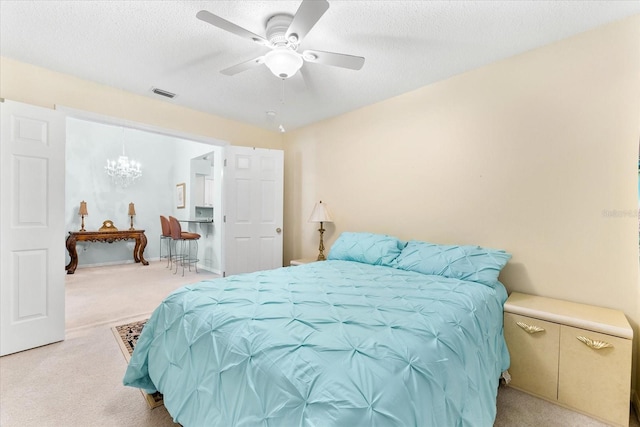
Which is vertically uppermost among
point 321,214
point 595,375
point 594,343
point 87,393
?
point 321,214

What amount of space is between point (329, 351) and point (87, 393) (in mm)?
1881

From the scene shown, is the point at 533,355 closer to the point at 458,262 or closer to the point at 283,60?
the point at 458,262

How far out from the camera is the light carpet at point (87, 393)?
1.63m

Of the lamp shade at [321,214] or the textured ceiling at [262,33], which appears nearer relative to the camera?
the textured ceiling at [262,33]

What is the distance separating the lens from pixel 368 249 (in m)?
2.88

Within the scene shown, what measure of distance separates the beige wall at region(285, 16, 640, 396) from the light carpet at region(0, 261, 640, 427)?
863 millimetres

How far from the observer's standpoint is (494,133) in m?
2.46

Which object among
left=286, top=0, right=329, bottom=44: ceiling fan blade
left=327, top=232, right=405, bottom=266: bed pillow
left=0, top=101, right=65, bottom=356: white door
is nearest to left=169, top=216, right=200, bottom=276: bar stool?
left=0, top=101, right=65, bottom=356: white door

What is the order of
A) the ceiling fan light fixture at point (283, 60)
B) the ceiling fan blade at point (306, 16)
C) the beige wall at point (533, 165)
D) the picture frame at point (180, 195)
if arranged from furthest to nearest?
the picture frame at point (180, 195) < the beige wall at point (533, 165) < the ceiling fan light fixture at point (283, 60) < the ceiling fan blade at point (306, 16)

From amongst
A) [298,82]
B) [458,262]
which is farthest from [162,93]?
[458,262]

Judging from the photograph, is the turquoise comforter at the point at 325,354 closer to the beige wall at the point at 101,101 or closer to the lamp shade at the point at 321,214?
the lamp shade at the point at 321,214

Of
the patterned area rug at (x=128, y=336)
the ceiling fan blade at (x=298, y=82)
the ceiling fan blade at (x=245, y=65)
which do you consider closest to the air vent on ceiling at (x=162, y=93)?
the ceiling fan blade at (x=298, y=82)

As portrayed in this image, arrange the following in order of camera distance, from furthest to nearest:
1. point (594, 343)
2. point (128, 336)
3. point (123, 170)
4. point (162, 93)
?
point (123, 170)
point (162, 93)
point (128, 336)
point (594, 343)

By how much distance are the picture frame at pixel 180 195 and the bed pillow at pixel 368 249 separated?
5.10 meters
